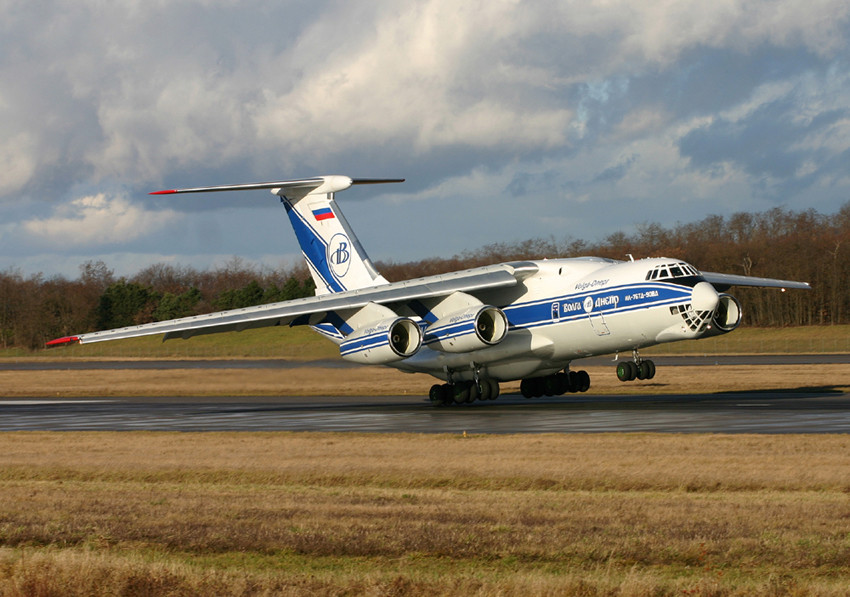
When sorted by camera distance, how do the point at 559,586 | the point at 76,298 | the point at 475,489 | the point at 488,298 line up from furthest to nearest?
the point at 76,298 < the point at 488,298 < the point at 475,489 < the point at 559,586

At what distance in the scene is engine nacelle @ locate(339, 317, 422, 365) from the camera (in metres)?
24.6

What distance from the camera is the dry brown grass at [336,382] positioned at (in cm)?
2886

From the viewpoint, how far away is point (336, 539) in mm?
8328

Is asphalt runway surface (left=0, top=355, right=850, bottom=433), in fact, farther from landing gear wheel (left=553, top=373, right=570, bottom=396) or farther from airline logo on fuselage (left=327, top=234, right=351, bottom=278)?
airline logo on fuselage (left=327, top=234, right=351, bottom=278)

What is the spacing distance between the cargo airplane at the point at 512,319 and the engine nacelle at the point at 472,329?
0.03 meters

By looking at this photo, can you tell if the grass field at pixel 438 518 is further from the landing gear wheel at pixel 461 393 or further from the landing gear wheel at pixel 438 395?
the landing gear wheel at pixel 438 395

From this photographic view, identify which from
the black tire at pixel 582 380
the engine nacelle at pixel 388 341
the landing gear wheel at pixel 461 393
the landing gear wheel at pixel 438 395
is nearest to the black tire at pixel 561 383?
the black tire at pixel 582 380

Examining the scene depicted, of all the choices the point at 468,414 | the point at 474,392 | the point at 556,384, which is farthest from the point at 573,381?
the point at 468,414

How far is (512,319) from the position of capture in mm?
25609

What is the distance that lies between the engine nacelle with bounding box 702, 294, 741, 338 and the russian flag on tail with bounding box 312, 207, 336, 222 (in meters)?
12.3

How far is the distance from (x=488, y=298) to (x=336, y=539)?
61.2ft

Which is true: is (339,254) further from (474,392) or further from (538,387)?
(538,387)

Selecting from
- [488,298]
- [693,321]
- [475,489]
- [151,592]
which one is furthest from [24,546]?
[488,298]

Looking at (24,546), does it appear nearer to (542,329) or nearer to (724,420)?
(724,420)
